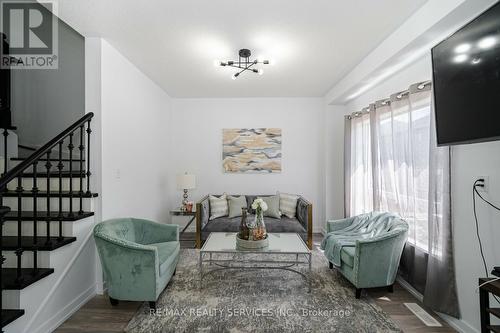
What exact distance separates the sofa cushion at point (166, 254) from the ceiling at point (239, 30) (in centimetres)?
223

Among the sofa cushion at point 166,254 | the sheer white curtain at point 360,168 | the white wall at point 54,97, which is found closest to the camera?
the sofa cushion at point 166,254

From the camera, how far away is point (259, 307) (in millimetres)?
2350

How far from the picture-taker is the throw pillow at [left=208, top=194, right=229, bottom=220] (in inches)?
170

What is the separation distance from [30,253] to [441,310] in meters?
3.55

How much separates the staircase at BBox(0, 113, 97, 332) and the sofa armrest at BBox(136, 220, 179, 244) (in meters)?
0.63

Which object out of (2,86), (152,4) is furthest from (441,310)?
(2,86)

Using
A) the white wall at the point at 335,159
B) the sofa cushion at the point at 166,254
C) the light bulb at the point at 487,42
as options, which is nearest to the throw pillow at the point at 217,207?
the sofa cushion at the point at 166,254

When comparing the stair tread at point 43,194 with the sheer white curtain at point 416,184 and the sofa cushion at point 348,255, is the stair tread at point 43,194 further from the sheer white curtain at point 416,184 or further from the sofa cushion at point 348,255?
the sheer white curtain at point 416,184

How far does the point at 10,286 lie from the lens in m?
1.72

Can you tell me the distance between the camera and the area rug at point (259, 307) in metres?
2.08

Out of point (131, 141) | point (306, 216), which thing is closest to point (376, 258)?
point (306, 216)

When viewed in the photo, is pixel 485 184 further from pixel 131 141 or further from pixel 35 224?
pixel 131 141

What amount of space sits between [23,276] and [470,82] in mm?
3458

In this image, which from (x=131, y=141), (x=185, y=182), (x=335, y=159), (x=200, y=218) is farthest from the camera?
(x=335, y=159)
